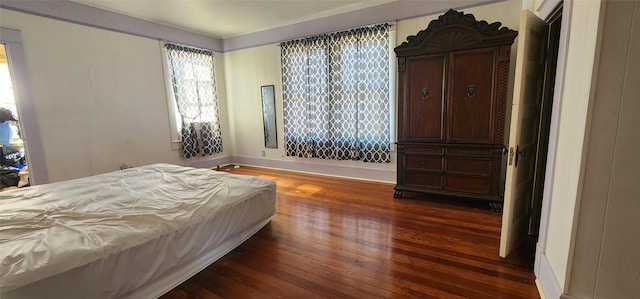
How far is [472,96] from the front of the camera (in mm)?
3139

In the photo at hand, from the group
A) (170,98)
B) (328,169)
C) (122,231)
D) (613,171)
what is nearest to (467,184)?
(613,171)

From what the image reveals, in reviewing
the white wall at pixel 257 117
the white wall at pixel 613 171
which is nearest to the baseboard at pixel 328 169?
the white wall at pixel 257 117

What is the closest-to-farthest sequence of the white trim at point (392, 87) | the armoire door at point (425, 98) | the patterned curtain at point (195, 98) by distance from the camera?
1. the armoire door at point (425, 98)
2. the white trim at point (392, 87)
3. the patterned curtain at point (195, 98)

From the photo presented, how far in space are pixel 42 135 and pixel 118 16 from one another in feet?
6.68

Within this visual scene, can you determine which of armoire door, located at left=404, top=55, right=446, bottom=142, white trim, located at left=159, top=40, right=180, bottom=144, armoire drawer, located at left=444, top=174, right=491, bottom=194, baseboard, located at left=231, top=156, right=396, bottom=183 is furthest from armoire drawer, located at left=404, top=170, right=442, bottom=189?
white trim, located at left=159, top=40, right=180, bottom=144

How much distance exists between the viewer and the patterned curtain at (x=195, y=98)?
4.95m

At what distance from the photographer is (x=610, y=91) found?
1281 mm

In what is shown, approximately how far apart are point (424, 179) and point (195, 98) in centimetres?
442

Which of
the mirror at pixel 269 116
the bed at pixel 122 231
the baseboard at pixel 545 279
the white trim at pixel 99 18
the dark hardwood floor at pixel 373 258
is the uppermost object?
the white trim at pixel 99 18

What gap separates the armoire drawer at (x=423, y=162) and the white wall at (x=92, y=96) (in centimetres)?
422

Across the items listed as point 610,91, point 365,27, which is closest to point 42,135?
point 365,27

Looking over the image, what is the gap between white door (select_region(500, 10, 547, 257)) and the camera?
2.00 m

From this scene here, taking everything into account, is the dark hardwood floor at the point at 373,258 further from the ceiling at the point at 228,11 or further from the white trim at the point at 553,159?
the ceiling at the point at 228,11

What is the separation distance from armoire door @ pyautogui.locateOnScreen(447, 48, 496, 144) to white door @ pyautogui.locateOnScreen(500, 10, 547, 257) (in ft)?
2.23
